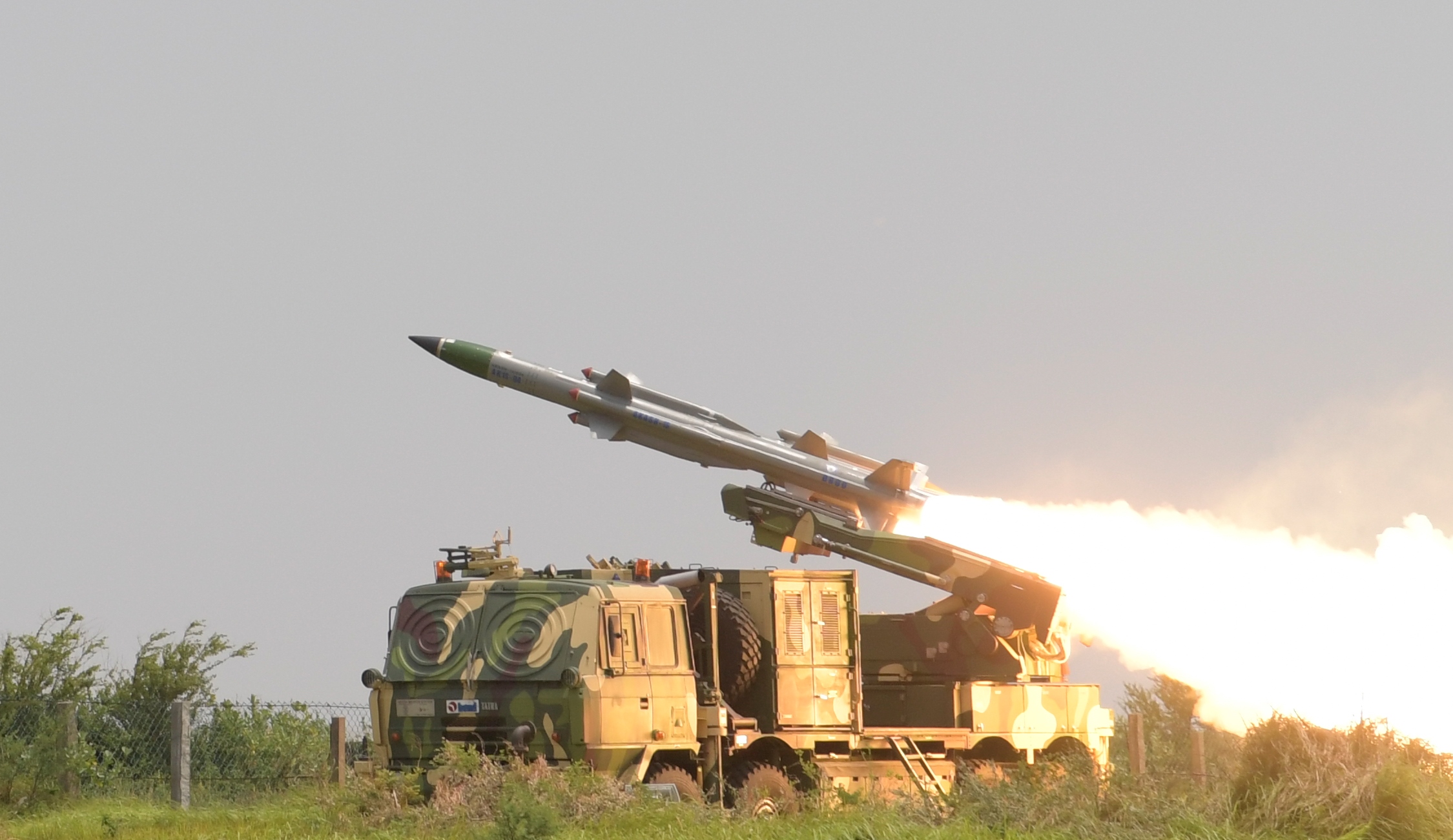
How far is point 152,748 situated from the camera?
23375 mm

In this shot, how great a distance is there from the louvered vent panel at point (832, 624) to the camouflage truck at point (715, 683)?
2 cm

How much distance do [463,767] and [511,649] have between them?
194 cm

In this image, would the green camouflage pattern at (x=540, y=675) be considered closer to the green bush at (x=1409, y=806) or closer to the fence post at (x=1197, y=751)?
the green bush at (x=1409, y=806)

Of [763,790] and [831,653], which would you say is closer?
[763,790]

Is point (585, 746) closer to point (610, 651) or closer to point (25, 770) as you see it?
point (610, 651)

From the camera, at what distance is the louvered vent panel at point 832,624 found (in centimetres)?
2103

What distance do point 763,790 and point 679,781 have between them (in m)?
1.36

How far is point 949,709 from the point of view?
22969mm

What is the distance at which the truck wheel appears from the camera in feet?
62.4

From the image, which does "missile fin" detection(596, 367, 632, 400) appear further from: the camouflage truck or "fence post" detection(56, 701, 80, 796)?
"fence post" detection(56, 701, 80, 796)

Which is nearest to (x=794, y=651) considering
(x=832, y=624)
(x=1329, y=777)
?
(x=832, y=624)

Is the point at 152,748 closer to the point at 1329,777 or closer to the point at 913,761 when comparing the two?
the point at 913,761

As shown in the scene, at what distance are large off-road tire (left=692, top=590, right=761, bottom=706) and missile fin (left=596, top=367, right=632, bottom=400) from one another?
725 centimetres

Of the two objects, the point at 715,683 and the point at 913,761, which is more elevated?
the point at 715,683
